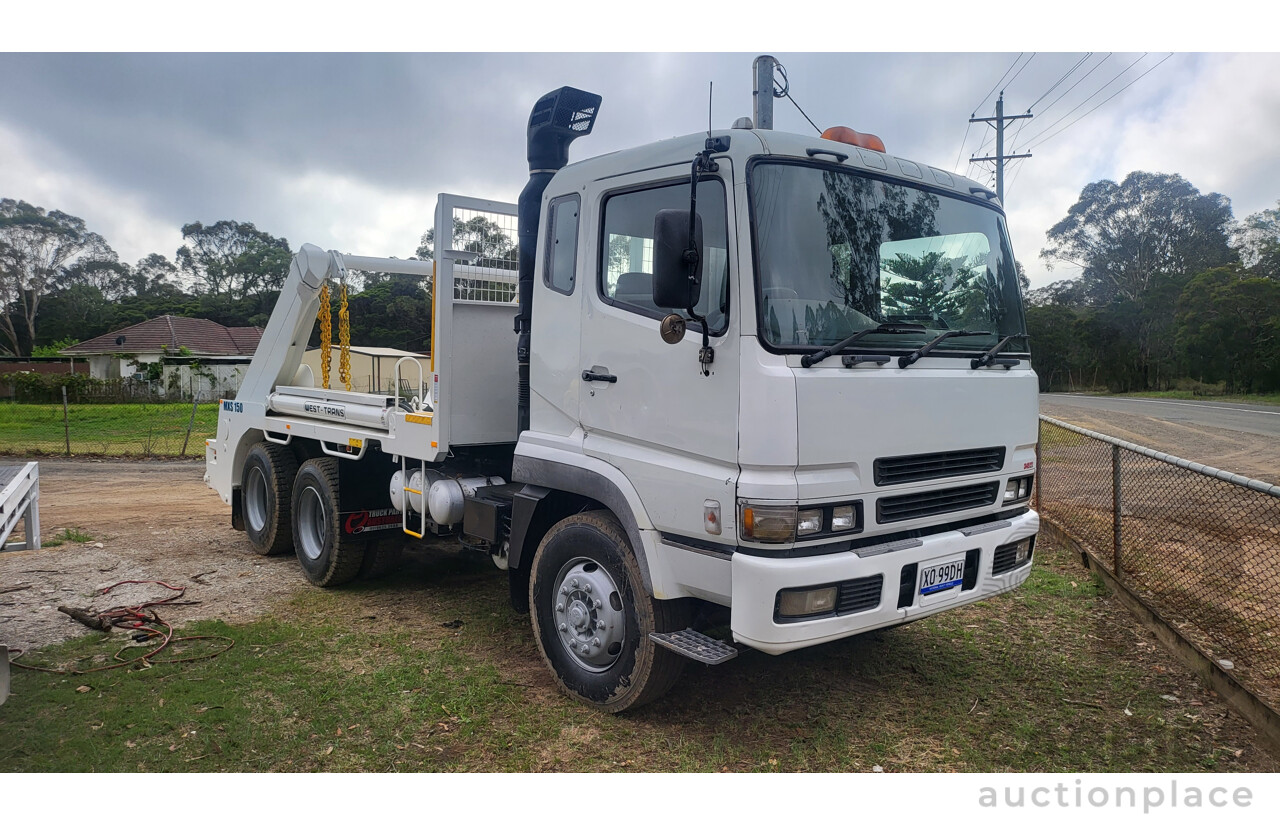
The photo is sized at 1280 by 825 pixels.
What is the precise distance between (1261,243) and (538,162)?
173 feet

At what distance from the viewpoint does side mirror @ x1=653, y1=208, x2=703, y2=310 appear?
10.8 feet

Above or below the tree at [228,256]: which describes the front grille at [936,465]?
below

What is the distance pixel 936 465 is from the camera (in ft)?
12.1

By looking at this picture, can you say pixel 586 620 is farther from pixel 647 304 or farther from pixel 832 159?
pixel 832 159

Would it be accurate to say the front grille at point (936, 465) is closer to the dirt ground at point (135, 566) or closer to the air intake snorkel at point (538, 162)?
the air intake snorkel at point (538, 162)


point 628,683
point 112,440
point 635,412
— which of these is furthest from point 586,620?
point 112,440

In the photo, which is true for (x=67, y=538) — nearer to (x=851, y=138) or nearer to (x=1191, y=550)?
(x=851, y=138)

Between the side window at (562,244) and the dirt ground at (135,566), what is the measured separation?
11.3ft

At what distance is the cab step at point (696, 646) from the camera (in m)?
3.34

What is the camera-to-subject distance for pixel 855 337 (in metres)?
3.39

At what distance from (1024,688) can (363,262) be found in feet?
19.4

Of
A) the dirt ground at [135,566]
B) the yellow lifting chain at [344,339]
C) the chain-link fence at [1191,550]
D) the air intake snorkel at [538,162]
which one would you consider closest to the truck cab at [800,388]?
the air intake snorkel at [538,162]

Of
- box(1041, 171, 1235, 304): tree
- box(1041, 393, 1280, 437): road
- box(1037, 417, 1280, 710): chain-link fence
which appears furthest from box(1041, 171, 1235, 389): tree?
box(1037, 417, 1280, 710): chain-link fence

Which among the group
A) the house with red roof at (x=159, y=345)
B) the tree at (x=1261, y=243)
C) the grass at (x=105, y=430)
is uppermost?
the tree at (x=1261, y=243)
